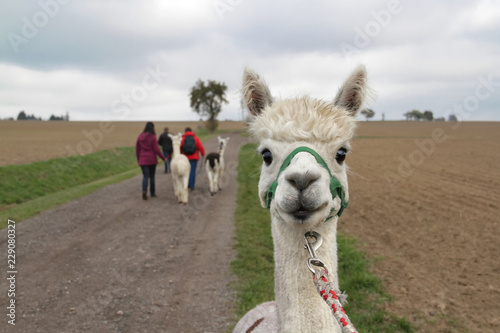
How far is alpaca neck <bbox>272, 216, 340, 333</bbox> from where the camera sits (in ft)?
6.26

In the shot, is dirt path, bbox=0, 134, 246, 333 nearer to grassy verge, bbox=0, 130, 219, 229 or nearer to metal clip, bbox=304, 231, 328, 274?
grassy verge, bbox=0, 130, 219, 229

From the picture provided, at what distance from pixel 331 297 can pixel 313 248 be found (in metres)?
0.29

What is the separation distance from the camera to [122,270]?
5.80 meters

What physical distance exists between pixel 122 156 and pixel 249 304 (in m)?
19.1

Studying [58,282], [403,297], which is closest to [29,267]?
[58,282]

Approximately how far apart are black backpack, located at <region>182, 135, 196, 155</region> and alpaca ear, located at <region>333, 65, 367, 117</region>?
33.1ft

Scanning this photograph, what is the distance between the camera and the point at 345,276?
5.73m

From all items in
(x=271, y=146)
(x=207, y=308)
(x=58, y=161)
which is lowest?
(x=207, y=308)

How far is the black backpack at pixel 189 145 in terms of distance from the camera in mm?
12196

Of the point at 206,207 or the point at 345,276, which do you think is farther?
the point at 206,207

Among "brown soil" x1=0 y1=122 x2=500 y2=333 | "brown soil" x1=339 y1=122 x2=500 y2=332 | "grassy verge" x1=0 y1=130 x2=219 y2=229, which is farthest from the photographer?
"grassy verge" x1=0 y1=130 x2=219 y2=229

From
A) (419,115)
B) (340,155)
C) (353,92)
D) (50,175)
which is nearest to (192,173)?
(50,175)

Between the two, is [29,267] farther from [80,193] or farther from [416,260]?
[416,260]

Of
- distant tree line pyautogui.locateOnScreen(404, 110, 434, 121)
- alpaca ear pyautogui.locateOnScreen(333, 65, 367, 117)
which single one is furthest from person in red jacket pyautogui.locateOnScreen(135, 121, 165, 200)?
distant tree line pyautogui.locateOnScreen(404, 110, 434, 121)
